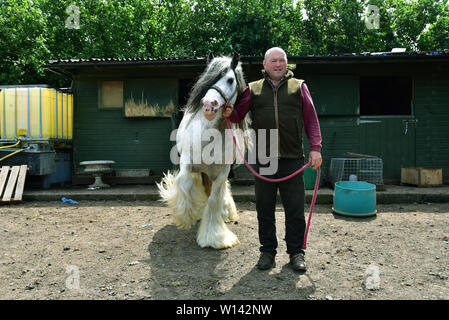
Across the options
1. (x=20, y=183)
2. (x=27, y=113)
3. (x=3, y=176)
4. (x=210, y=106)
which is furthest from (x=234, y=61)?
(x=27, y=113)

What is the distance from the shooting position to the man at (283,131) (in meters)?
2.43

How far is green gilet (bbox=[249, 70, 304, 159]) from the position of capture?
242 centimetres

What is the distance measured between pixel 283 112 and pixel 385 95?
23.2ft

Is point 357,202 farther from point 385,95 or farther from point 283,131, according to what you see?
point 385,95

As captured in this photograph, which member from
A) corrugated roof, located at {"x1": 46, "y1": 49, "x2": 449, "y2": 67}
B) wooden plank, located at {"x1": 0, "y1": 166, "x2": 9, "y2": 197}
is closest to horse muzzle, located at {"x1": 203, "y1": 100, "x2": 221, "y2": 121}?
corrugated roof, located at {"x1": 46, "y1": 49, "x2": 449, "y2": 67}

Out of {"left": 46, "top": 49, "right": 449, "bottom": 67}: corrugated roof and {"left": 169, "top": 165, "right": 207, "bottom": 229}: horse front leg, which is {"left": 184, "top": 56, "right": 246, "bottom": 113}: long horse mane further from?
{"left": 46, "top": 49, "right": 449, "bottom": 67}: corrugated roof

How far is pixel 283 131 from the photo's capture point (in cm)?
246

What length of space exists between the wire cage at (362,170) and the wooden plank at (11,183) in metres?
6.17

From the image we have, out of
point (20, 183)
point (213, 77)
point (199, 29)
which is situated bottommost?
point (20, 183)

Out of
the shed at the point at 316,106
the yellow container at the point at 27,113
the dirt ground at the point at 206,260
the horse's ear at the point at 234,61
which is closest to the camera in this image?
the dirt ground at the point at 206,260

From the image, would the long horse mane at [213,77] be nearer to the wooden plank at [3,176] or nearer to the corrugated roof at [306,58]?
the corrugated roof at [306,58]

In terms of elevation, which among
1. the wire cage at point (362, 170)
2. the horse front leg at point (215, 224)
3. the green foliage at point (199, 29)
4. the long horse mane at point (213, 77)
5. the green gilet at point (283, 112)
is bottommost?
the horse front leg at point (215, 224)

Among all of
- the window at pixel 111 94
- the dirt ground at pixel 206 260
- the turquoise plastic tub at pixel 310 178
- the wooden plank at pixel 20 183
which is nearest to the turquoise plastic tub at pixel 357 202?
the dirt ground at pixel 206 260

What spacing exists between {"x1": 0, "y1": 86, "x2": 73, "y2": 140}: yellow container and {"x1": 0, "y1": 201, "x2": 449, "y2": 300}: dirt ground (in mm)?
2423
